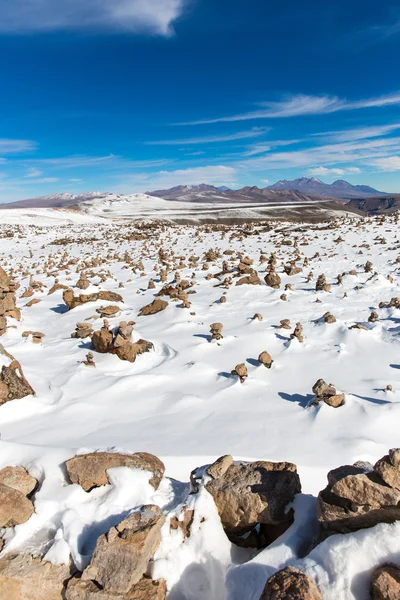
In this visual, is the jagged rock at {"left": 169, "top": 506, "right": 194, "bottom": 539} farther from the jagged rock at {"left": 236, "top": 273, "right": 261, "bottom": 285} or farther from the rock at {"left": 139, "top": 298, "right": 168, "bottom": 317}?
the jagged rock at {"left": 236, "top": 273, "right": 261, "bottom": 285}

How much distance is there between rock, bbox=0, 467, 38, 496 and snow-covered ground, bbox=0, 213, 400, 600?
87 millimetres

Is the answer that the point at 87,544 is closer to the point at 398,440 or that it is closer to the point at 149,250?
the point at 398,440

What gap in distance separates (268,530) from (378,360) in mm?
4017

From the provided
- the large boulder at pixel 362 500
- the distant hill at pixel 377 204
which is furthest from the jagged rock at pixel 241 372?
the distant hill at pixel 377 204

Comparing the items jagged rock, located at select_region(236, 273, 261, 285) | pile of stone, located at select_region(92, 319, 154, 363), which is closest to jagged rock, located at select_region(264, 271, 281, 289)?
jagged rock, located at select_region(236, 273, 261, 285)

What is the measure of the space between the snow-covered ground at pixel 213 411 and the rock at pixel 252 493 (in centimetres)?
11

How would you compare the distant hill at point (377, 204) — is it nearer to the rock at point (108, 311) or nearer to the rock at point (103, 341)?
the rock at point (108, 311)

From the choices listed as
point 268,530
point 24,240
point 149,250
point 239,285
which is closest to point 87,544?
point 268,530

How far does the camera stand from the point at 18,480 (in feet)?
9.93

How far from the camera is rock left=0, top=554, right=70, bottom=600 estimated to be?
2262 millimetres

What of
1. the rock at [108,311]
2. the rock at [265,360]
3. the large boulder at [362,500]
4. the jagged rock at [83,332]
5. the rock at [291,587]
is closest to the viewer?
the rock at [291,587]

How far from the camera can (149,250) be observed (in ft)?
65.7

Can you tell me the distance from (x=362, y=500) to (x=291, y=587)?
28.4 inches

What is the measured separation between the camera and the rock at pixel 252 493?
279 cm
